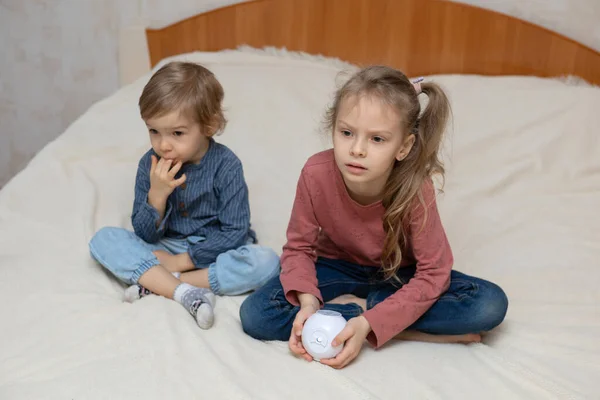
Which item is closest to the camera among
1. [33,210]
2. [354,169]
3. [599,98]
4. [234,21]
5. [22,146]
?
[354,169]

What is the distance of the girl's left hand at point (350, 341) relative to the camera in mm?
1093

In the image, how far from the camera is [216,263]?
4.56ft

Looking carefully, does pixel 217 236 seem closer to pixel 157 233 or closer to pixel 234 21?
pixel 157 233

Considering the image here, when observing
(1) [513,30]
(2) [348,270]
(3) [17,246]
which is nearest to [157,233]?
(3) [17,246]

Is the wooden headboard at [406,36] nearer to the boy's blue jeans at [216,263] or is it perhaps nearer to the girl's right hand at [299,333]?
the boy's blue jeans at [216,263]

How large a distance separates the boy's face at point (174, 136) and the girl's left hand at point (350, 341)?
0.50 m

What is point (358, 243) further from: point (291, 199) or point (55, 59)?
point (55, 59)

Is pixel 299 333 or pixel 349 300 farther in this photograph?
pixel 349 300

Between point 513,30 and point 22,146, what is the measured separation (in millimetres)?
1756

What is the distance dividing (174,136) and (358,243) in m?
0.42

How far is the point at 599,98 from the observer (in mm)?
1776

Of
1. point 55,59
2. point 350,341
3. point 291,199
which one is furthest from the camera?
point 55,59

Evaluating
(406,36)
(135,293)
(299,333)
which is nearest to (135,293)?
(135,293)

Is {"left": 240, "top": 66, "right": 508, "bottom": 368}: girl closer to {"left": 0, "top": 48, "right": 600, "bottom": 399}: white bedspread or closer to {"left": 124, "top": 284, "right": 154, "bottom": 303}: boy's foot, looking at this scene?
{"left": 0, "top": 48, "right": 600, "bottom": 399}: white bedspread
